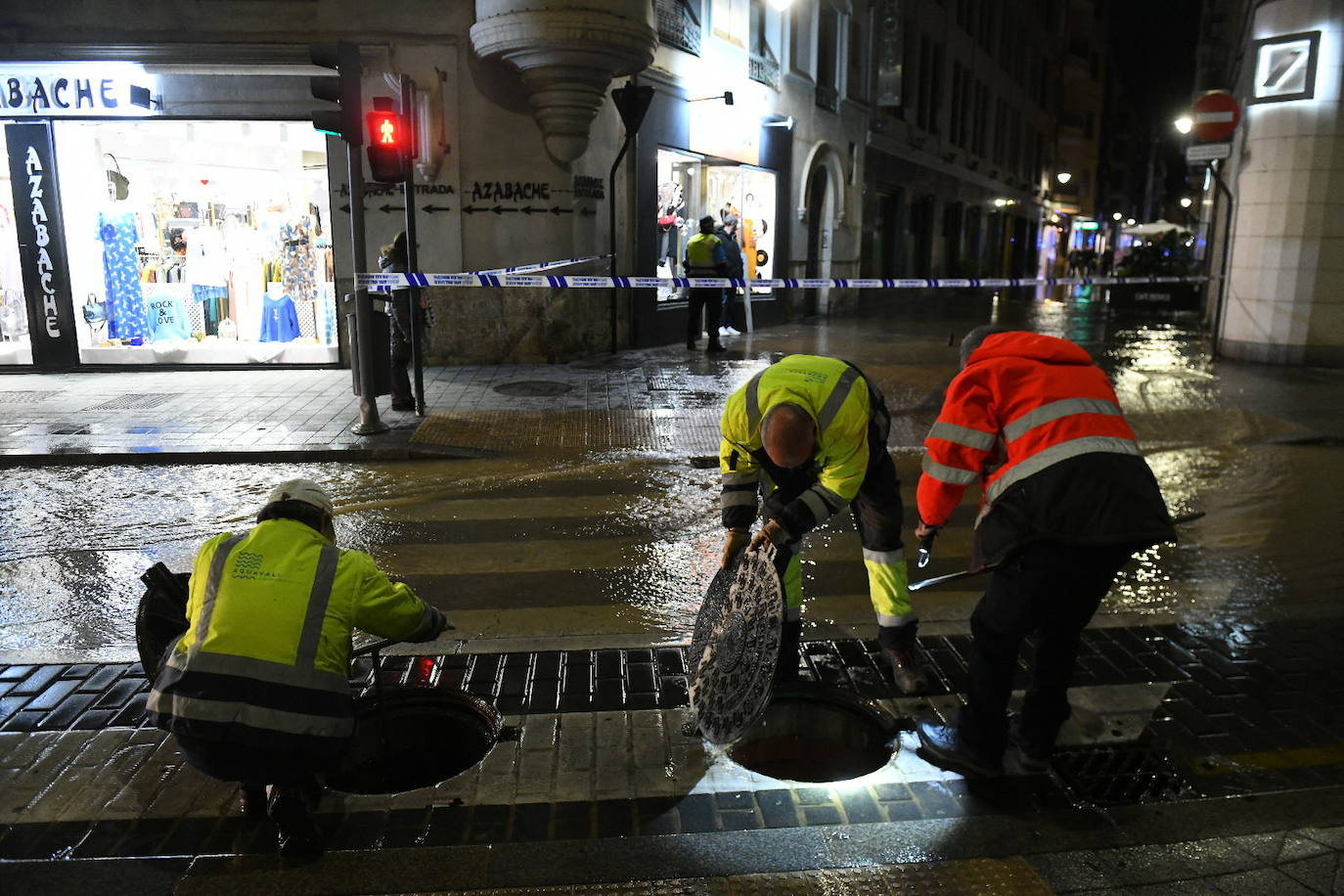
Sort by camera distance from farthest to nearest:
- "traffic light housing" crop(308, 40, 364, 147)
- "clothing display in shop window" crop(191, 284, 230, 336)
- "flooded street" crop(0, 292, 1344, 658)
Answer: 1. "clothing display in shop window" crop(191, 284, 230, 336)
2. "traffic light housing" crop(308, 40, 364, 147)
3. "flooded street" crop(0, 292, 1344, 658)

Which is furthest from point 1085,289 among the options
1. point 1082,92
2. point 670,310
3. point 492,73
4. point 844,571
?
point 844,571

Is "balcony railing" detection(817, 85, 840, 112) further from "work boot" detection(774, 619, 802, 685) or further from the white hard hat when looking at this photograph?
the white hard hat

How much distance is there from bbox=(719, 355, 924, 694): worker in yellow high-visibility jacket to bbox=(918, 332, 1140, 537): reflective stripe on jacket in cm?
34

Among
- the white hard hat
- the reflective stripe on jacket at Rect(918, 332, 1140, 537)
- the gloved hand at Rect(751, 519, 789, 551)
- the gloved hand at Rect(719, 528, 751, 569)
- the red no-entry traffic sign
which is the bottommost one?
the gloved hand at Rect(719, 528, 751, 569)

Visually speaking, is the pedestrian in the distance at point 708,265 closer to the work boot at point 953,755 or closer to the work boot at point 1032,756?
the work boot at point 953,755

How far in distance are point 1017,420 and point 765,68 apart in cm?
1628

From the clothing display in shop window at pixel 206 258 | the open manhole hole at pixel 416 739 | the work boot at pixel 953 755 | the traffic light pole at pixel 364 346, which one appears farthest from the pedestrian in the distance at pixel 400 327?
the work boot at pixel 953 755

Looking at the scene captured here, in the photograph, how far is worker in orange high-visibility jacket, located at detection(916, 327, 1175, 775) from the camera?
3.05 meters

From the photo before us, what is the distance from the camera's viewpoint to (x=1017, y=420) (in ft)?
10.5

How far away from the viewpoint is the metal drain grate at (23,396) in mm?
10625

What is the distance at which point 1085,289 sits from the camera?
37062mm

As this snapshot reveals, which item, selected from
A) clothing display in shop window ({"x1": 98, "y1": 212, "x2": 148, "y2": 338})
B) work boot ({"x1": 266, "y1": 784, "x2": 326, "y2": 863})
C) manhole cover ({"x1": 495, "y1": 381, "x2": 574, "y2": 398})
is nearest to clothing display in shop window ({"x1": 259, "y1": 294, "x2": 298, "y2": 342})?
clothing display in shop window ({"x1": 98, "y1": 212, "x2": 148, "y2": 338})

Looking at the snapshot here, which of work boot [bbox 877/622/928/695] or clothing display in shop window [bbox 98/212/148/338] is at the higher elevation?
clothing display in shop window [bbox 98/212/148/338]

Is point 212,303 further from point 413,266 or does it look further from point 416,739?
point 416,739
